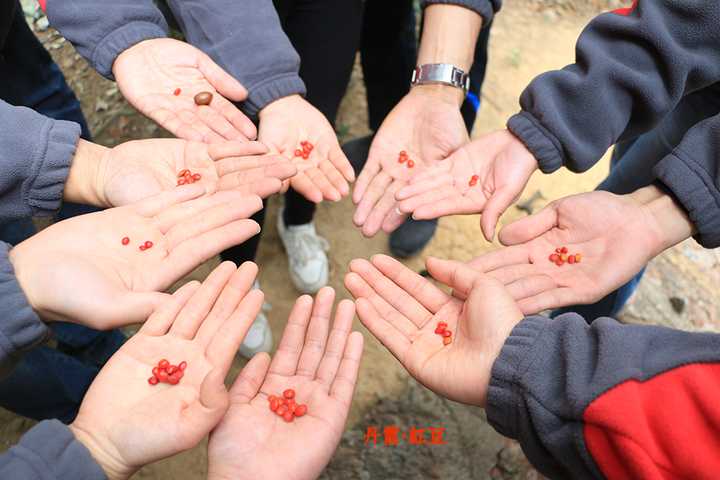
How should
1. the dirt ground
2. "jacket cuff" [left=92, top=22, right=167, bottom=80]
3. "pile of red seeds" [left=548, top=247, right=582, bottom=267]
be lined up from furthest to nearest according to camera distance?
1. the dirt ground
2. "jacket cuff" [left=92, top=22, right=167, bottom=80]
3. "pile of red seeds" [left=548, top=247, right=582, bottom=267]

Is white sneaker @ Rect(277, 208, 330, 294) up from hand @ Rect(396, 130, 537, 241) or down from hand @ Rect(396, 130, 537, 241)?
down

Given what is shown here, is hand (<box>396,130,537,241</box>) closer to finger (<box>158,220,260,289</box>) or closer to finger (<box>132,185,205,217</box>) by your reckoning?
finger (<box>158,220,260,289</box>)

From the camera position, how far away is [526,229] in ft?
7.22

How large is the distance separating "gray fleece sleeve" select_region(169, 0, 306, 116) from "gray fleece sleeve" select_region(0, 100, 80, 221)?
2.52ft

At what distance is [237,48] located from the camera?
2475 mm

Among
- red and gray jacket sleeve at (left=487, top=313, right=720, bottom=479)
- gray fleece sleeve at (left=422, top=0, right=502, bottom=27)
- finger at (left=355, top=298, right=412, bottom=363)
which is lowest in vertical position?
finger at (left=355, top=298, right=412, bottom=363)

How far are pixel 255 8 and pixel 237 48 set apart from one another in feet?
0.63

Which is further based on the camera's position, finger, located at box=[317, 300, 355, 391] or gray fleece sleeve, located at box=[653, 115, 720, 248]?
gray fleece sleeve, located at box=[653, 115, 720, 248]

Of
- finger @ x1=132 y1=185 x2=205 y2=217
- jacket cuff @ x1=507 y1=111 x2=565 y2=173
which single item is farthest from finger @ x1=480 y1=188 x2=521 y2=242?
finger @ x1=132 y1=185 x2=205 y2=217

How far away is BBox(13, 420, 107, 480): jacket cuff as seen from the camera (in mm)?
1445

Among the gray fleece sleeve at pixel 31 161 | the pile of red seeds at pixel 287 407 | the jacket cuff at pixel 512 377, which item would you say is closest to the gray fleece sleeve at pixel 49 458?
the pile of red seeds at pixel 287 407

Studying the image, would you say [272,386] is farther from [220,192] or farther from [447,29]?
[447,29]

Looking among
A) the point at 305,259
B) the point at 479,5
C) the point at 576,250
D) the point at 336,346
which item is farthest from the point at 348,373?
the point at 479,5

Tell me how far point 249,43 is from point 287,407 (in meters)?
1.61
